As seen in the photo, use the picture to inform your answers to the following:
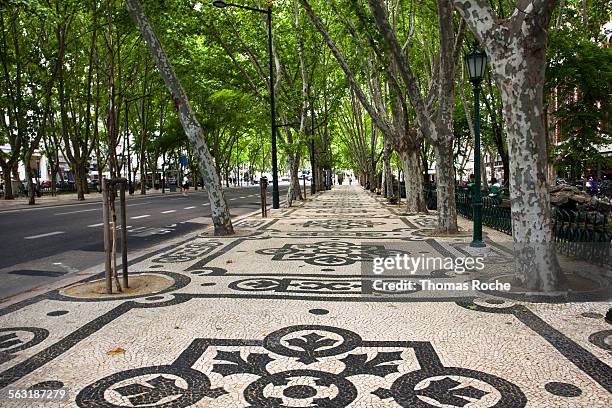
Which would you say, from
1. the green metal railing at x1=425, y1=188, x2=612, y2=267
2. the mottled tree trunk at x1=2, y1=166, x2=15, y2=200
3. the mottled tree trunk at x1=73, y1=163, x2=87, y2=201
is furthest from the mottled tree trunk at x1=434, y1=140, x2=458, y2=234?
the mottled tree trunk at x1=2, y1=166, x2=15, y2=200

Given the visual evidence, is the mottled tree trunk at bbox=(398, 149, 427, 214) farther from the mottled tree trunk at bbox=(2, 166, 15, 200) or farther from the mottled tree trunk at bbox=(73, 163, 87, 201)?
the mottled tree trunk at bbox=(2, 166, 15, 200)

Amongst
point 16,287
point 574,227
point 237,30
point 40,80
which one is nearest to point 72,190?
point 40,80

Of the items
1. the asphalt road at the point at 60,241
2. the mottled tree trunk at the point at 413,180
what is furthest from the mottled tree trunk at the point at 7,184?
the mottled tree trunk at the point at 413,180

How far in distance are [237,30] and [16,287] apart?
53.3ft

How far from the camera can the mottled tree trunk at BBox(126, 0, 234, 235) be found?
10.6 metres

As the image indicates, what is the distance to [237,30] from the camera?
2084 centimetres

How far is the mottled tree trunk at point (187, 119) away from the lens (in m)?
10.6

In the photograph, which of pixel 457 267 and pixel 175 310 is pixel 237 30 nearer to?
pixel 457 267

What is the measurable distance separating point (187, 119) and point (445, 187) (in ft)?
19.7

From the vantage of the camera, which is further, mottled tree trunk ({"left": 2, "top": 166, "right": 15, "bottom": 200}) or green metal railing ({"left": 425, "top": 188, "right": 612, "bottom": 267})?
mottled tree trunk ({"left": 2, "top": 166, "right": 15, "bottom": 200})

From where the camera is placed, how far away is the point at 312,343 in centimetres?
426

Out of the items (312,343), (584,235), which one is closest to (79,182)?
(584,235)

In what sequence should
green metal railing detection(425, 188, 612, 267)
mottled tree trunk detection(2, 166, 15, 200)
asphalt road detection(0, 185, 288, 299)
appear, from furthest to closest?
mottled tree trunk detection(2, 166, 15, 200) < asphalt road detection(0, 185, 288, 299) < green metal railing detection(425, 188, 612, 267)

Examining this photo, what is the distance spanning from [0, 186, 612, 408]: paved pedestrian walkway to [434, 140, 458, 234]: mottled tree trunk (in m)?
4.30
